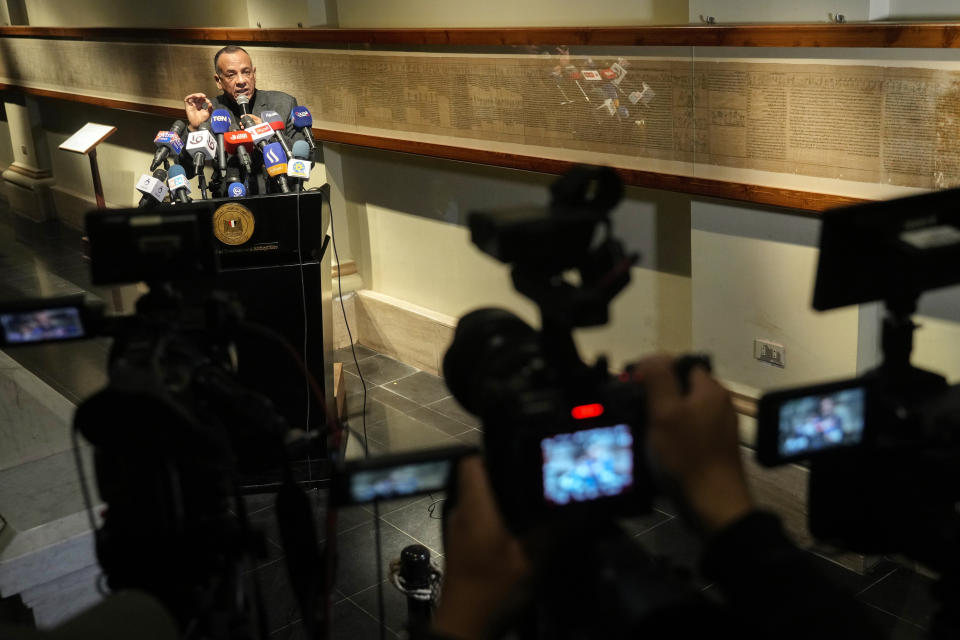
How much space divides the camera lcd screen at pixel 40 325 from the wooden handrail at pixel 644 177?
5.95 ft

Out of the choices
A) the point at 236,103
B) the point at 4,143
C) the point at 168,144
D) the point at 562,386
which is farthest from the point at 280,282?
the point at 4,143

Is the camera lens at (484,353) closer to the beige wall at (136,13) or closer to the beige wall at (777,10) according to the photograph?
the beige wall at (777,10)

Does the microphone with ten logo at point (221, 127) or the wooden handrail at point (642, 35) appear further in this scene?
the microphone with ten logo at point (221, 127)

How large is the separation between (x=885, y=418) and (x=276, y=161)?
11.1 ft

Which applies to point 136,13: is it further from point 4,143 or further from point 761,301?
point 761,301

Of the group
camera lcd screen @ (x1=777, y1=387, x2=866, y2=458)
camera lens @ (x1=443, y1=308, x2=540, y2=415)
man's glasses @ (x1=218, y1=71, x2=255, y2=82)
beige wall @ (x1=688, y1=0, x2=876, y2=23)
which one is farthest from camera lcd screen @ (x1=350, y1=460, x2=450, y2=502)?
man's glasses @ (x1=218, y1=71, x2=255, y2=82)

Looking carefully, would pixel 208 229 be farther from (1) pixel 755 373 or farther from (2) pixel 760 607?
(1) pixel 755 373

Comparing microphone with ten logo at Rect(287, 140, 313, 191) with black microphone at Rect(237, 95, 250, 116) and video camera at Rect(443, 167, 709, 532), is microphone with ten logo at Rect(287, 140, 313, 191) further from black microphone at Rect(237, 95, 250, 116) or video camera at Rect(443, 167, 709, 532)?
video camera at Rect(443, 167, 709, 532)

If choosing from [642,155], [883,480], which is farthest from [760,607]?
[642,155]

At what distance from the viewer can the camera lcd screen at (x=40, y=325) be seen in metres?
1.70

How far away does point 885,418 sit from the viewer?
1.51 meters

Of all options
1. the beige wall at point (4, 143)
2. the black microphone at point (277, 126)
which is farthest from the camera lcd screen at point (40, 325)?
the beige wall at point (4, 143)

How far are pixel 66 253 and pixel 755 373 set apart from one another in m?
6.29

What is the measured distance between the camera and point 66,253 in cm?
858
